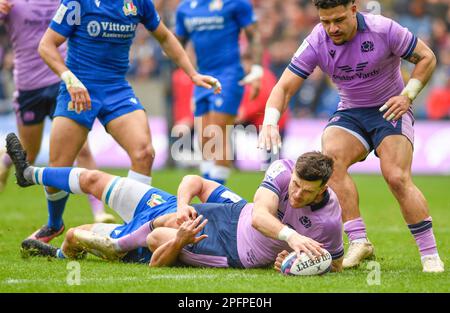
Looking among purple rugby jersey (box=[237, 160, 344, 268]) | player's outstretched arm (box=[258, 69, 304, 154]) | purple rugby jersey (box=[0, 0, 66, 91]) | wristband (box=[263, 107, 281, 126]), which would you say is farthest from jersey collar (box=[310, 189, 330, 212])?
purple rugby jersey (box=[0, 0, 66, 91])

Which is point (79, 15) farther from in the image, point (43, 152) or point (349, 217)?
point (43, 152)

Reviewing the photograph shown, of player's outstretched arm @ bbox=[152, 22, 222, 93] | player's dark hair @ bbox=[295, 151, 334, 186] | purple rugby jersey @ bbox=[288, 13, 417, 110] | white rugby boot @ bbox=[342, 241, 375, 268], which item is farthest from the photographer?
player's outstretched arm @ bbox=[152, 22, 222, 93]

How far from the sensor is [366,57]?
26.6ft

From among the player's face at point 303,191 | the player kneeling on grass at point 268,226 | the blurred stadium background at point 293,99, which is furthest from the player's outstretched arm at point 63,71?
the blurred stadium background at point 293,99

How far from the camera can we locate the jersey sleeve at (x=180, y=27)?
12.8 metres

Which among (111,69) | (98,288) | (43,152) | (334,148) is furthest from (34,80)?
(43,152)

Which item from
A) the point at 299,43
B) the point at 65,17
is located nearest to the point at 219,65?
the point at 65,17

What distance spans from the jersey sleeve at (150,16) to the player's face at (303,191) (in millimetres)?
3039

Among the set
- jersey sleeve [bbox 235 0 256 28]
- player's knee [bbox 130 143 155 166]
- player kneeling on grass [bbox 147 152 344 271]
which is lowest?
player kneeling on grass [bbox 147 152 344 271]

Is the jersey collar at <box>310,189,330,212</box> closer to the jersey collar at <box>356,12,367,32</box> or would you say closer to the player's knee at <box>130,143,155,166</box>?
the jersey collar at <box>356,12,367,32</box>

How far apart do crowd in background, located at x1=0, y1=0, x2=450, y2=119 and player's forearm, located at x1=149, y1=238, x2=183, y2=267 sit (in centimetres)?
1393

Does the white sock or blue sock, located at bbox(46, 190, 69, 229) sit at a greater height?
the white sock

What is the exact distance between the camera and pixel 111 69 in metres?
9.54

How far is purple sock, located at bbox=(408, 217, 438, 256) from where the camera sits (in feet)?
26.1
